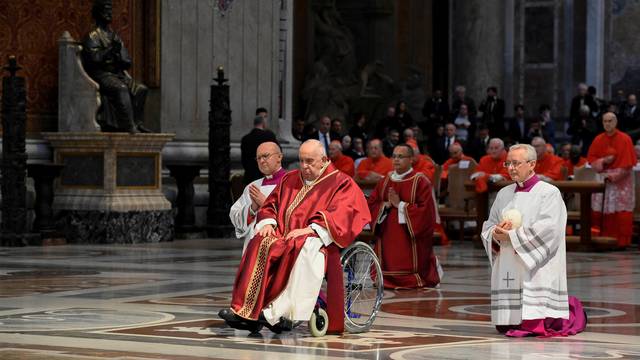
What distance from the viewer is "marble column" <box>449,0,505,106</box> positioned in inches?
1216

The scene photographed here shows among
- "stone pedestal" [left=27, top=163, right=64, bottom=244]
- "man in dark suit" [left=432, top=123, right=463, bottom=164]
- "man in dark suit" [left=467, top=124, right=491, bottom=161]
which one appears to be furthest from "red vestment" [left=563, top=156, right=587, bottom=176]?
"stone pedestal" [left=27, top=163, right=64, bottom=244]

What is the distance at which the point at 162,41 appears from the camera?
20.3m

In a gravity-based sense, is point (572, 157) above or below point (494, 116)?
below

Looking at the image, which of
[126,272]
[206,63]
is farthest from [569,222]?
[126,272]

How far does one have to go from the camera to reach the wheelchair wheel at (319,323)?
364 inches

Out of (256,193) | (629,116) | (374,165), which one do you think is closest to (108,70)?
(374,165)

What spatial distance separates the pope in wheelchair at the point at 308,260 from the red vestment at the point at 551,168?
9.37 m

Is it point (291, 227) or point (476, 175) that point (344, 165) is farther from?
point (291, 227)

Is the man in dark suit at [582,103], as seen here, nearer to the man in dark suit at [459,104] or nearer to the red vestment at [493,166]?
the man in dark suit at [459,104]

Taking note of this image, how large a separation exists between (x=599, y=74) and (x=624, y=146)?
41.8 feet

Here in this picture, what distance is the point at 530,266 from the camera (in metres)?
9.62

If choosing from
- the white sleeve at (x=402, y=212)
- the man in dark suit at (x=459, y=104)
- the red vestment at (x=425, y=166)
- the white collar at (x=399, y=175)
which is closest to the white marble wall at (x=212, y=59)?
the red vestment at (x=425, y=166)

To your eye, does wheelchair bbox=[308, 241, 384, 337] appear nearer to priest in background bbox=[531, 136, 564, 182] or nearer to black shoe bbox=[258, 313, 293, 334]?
black shoe bbox=[258, 313, 293, 334]

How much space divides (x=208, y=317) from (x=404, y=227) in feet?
12.4
